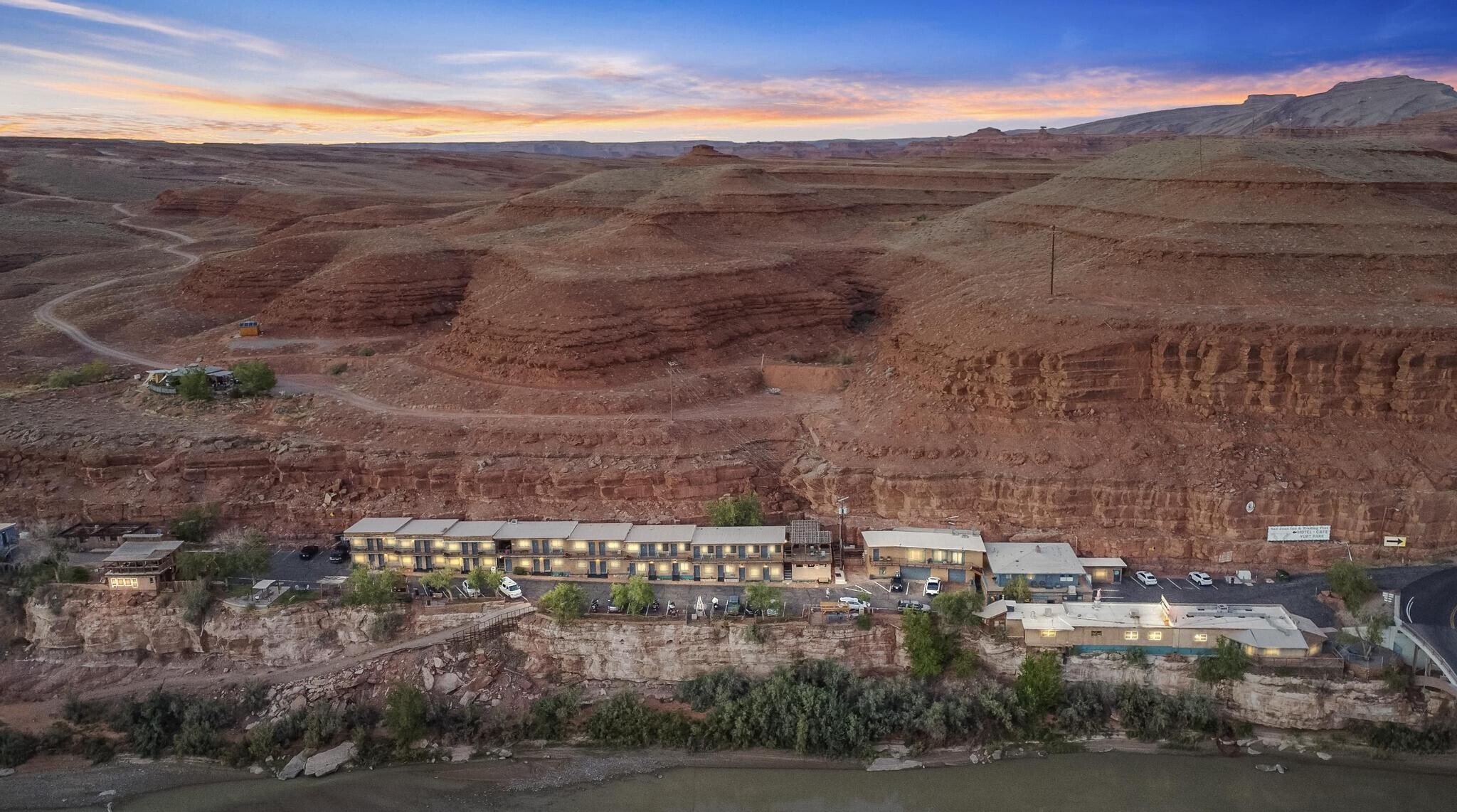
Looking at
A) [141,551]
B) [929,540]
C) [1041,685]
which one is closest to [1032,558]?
[929,540]

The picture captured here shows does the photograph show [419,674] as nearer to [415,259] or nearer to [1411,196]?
[415,259]

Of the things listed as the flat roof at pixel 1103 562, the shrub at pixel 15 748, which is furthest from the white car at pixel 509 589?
the flat roof at pixel 1103 562

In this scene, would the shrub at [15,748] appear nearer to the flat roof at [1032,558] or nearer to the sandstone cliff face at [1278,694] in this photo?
the flat roof at [1032,558]

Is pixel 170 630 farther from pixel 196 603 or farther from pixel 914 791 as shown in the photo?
pixel 914 791

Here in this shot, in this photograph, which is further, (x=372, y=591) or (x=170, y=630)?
(x=170, y=630)

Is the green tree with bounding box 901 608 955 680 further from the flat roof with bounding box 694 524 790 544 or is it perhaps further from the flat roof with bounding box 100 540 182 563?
the flat roof with bounding box 100 540 182 563

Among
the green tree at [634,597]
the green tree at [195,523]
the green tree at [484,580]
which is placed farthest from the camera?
the green tree at [195,523]
